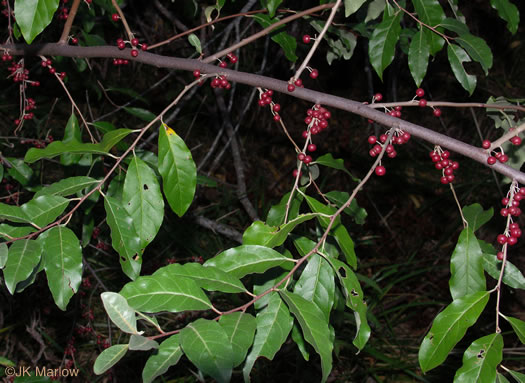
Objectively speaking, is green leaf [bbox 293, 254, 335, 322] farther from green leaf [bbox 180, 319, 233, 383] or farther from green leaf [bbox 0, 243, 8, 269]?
green leaf [bbox 0, 243, 8, 269]

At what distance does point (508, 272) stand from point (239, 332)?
826 mm

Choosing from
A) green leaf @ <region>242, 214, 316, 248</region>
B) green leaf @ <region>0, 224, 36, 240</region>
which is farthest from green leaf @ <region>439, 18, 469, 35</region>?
green leaf @ <region>0, 224, 36, 240</region>

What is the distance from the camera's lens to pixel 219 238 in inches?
111

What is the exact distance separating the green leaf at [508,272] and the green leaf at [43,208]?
1.06 m

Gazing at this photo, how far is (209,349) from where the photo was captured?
70 centimetres

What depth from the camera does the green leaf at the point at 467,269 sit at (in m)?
1.11

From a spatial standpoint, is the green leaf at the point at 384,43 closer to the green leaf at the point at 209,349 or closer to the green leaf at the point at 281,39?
the green leaf at the point at 281,39

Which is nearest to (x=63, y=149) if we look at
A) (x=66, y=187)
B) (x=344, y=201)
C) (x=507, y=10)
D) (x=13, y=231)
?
(x=66, y=187)

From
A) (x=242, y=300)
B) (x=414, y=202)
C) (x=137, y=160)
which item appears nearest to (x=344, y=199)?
(x=137, y=160)

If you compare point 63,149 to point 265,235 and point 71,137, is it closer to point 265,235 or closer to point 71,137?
point 265,235

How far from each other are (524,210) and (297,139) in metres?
1.52

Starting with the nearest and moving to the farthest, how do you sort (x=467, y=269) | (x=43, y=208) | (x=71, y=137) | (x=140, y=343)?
1. (x=140, y=343)
2. (x=43, y=208)
3. (x=467, y=269)
4. (x=71, y=137)

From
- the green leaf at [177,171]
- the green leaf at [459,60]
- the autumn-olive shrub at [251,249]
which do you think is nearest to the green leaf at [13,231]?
the autumn-olive shrub at [251,249]

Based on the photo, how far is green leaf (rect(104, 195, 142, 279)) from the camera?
3.53 feet
